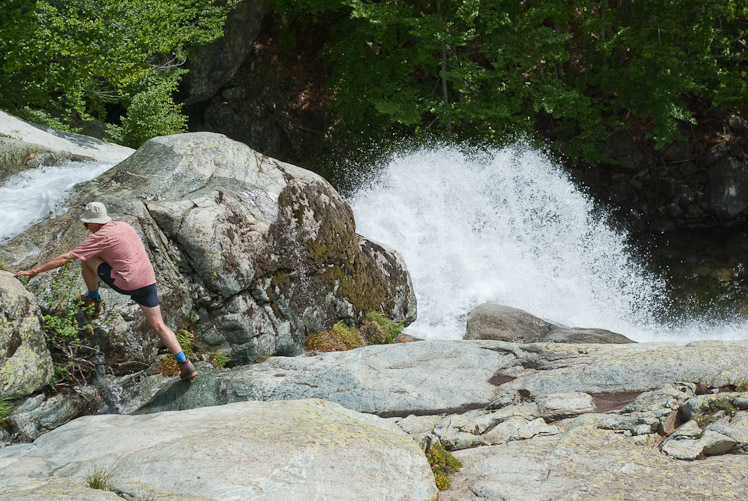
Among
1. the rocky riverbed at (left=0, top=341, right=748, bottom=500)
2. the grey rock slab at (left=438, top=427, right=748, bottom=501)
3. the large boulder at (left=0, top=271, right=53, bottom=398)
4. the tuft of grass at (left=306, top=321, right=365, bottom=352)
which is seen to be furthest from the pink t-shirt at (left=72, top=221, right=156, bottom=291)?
the grey rock slab at (left=438, top=427, right=748, bottom=501)

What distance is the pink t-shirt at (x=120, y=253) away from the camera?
22.4 feet

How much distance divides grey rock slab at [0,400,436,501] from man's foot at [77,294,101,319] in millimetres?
1868

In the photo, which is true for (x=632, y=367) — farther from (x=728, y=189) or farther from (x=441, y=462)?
(x=728, y=189)

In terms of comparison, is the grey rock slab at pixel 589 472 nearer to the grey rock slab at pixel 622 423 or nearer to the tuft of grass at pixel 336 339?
the grey rock slab at pixel 622 423

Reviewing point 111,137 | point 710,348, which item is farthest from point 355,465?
point 111,137

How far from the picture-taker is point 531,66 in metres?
19.6

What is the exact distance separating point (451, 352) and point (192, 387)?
316 centimetres

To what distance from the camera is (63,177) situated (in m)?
9.66

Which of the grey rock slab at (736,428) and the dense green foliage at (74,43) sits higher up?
the dense green foliage at (74,43)

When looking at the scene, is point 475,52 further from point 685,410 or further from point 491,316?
point 685,410

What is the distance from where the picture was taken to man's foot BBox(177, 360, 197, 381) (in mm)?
7555

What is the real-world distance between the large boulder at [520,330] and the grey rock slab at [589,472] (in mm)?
4961

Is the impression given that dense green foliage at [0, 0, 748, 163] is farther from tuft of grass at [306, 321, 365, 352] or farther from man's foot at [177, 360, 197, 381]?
man's foot at [177, 360, 197, 381]

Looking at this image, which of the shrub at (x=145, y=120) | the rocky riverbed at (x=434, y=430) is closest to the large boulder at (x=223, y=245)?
the rocky riverbed at (x=434, y=430)
